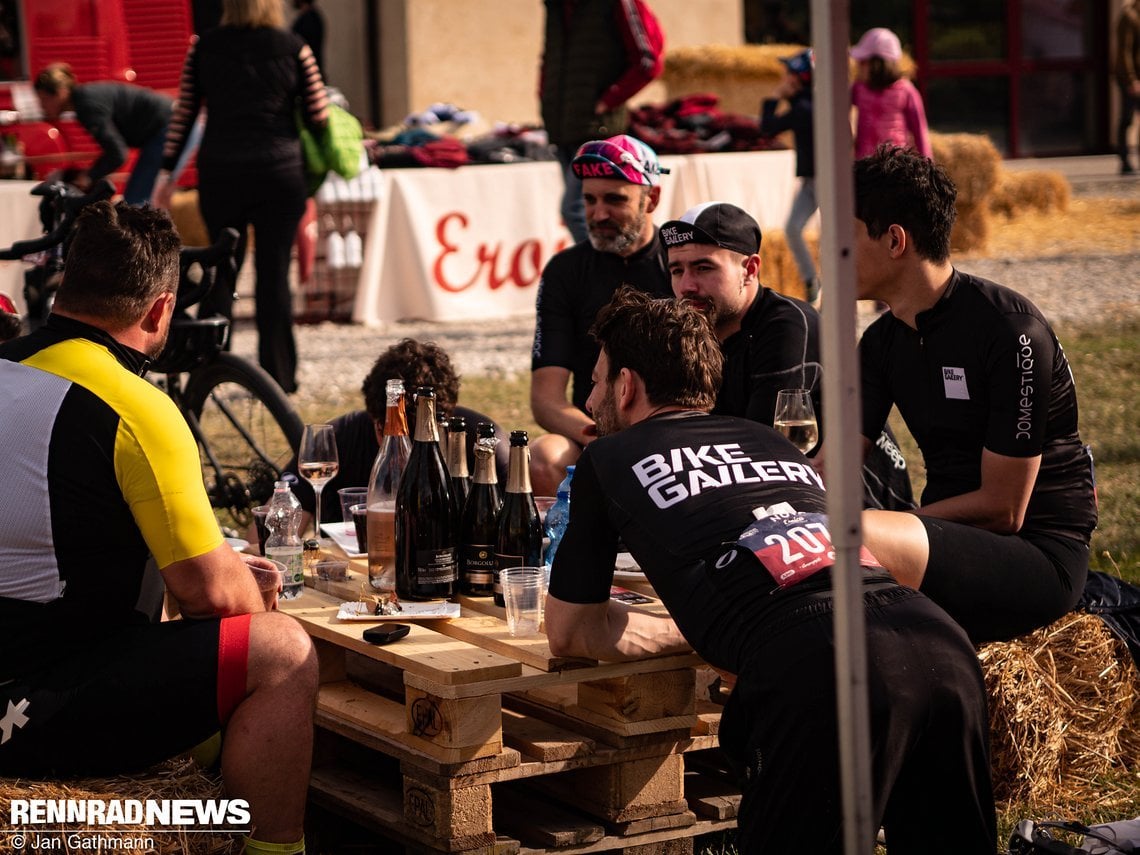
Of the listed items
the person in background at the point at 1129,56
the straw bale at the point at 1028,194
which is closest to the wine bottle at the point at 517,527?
the straw bale at the point at 1028,194

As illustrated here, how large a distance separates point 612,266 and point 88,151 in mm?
10522

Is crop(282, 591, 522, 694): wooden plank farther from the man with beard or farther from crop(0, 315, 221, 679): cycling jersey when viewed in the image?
the man with beard

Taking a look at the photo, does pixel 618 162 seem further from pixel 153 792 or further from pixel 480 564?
pixel 153 792

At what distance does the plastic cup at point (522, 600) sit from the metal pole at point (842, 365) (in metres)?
1.32

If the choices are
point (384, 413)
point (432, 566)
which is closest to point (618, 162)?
point (384, 413)

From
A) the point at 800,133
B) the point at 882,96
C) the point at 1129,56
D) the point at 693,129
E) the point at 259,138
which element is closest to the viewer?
the point at 259,138

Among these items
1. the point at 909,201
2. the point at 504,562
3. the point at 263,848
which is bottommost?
the point at 263,848

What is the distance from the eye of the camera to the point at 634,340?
3.46 meters

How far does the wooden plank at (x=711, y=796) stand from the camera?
381 centimetres

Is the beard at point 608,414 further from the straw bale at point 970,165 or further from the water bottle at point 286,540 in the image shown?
the straw bale at point 970,165

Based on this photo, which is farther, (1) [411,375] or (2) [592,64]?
(2) [592,64]

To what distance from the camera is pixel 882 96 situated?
10922 millimetres

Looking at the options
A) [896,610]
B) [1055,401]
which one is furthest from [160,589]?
[1055,401]

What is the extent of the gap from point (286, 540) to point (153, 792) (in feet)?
3.45
